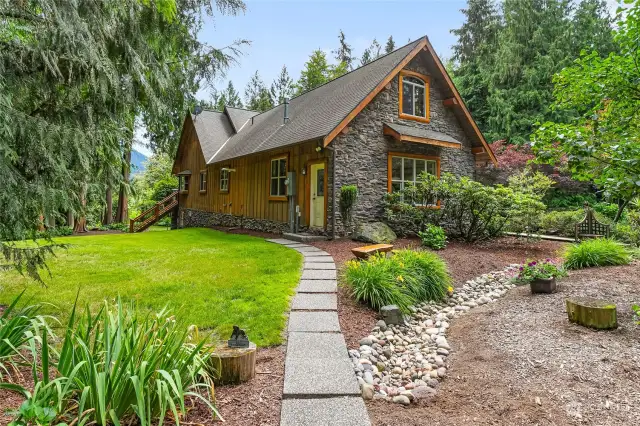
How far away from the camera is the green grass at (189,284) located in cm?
364

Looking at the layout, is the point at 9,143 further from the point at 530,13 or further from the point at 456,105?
the point at 530,13

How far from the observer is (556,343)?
3379 mm

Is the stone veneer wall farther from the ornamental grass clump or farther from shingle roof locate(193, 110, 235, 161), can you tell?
shingle roof locate(193, 110, 235, 161)

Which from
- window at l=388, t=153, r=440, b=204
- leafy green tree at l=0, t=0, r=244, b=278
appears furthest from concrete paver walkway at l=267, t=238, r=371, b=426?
window at l=388, t=153, r=440, b=204

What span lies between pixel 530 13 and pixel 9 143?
26.6 meters

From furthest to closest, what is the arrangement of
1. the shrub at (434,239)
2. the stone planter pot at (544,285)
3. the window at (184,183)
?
1. the window at (184,183)
2. the shrub at (434,239)
3. the stone planter pot at (544,285)

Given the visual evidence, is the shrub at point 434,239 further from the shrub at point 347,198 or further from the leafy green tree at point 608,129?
the leafy green tree at point 608,129

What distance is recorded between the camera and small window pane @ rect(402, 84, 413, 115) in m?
10.7

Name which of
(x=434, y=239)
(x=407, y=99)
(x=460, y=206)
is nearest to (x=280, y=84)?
(x=407, y=99)

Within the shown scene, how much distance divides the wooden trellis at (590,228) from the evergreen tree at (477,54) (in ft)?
45.6

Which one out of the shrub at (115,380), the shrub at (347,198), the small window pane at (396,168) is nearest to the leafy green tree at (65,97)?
the shrub at (115,380)

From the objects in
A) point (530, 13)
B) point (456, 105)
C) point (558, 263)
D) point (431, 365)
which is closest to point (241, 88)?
point (530, 13)

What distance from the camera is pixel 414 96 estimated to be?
10.9 meters

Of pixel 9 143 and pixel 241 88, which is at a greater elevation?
pixel 241 88
